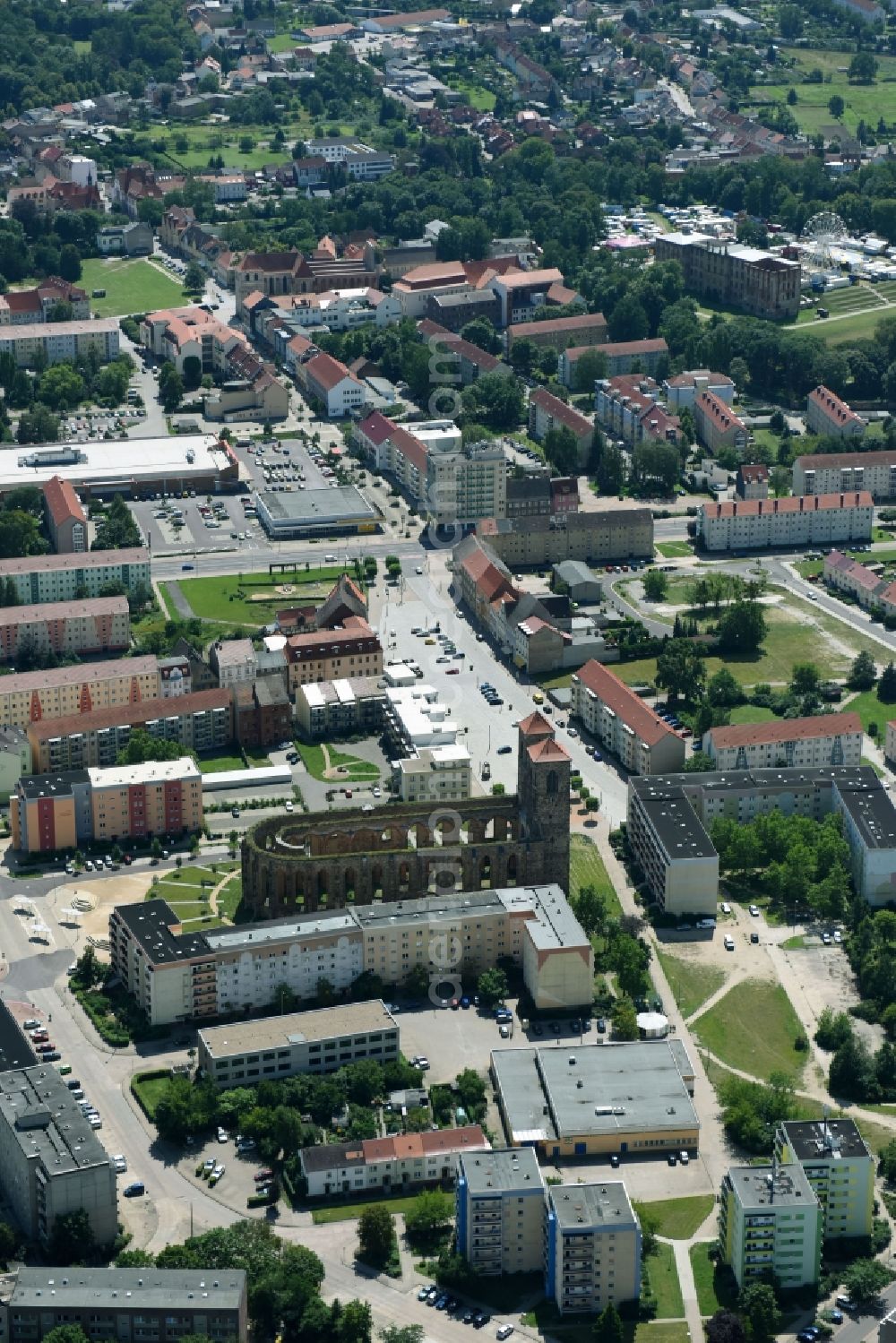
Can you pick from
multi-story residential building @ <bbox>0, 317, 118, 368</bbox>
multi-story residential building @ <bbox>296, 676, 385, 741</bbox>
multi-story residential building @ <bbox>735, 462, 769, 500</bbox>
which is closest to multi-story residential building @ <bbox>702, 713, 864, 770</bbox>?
multi-story residential building @ <bbox>296, 676, 385, 741</bbox>

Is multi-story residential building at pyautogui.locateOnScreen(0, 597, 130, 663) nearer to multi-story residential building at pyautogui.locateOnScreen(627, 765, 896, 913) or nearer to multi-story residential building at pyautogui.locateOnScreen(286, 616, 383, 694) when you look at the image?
multi-story residential building at pyautogui.locateOnScreen(286, 616, 383, 694)

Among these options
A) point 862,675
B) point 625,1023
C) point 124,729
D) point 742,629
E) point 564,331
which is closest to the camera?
point 625,1023

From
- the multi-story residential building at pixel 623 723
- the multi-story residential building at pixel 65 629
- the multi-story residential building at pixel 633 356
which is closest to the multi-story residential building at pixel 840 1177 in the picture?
the multi-story residential building at pixel 623 723

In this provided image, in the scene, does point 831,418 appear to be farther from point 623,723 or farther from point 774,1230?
point 774,1230

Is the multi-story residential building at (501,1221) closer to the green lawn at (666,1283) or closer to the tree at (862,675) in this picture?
the green lawn at (666,1283)

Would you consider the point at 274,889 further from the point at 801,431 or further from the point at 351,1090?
the point at 801,431

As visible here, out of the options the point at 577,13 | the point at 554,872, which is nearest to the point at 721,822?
the point at 554,872

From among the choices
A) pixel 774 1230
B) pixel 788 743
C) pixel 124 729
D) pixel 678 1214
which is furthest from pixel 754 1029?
pixel 124 729
